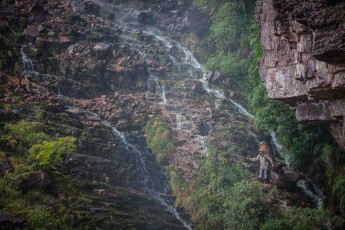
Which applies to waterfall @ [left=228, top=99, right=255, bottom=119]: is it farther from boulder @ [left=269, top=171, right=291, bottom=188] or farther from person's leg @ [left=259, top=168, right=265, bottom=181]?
boulder @ [left=269, top=171, right=291, bottom=188]

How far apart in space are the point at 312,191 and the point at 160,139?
9.22 meters

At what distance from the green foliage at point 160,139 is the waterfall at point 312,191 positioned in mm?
7679

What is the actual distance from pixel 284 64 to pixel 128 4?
80.1 ft

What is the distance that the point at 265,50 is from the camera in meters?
16.2

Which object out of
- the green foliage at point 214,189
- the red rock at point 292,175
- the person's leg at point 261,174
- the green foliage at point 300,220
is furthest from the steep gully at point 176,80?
the green foliage at point 300,220

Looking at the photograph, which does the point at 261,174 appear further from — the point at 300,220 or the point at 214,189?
the point at 300,220

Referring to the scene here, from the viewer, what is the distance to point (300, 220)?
12.5 meters

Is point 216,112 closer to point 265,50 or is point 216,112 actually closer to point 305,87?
point 265,50

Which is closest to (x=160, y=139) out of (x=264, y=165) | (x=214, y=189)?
(x=214, y=189)

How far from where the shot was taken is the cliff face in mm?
8938

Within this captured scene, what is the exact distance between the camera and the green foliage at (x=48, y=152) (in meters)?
15.2

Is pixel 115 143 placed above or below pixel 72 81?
below

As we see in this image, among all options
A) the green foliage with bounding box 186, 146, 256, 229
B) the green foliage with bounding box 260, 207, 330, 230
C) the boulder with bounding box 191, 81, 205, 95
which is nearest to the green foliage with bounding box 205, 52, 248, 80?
the boulder with bounding box 191, 81, 205, 95

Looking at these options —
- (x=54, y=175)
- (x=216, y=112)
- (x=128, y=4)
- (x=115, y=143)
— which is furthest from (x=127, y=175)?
(x=128, y=4)
